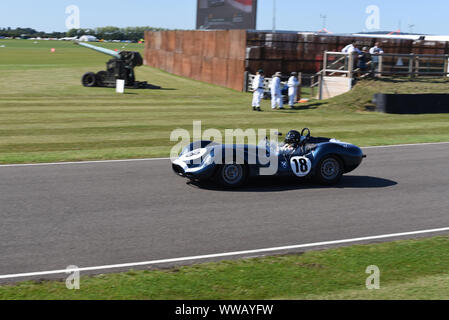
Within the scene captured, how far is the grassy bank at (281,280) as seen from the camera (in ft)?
20.6

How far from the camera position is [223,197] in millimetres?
10766

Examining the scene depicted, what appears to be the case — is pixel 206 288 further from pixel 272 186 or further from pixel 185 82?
pixel 185 82

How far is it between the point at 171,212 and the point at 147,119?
1311cm

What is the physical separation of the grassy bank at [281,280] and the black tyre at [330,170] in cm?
411

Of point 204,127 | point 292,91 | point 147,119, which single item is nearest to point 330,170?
point 204,127

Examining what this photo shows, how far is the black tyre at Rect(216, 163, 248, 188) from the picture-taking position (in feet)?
36.9

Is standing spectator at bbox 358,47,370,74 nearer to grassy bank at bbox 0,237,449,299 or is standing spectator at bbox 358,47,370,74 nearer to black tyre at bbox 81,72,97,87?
black tyre at bbox 81,72,97,87

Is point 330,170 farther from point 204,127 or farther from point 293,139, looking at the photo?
point 204,127

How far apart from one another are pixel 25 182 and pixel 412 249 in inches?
296

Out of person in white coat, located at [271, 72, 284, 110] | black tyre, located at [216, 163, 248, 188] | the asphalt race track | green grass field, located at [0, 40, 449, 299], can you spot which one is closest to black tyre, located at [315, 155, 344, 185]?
the asphalt race track

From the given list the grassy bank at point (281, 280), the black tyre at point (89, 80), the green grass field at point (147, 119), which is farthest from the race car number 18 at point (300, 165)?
the black tyre at point (89, 80)

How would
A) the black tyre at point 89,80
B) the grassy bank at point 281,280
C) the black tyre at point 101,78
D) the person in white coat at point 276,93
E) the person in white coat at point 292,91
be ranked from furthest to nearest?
the black tyre at point 101,78 → the black tyre at point 89,80 → the person in white coat at point 292,91 → the person in white coat at point 276,93 → the grassy bank at point 281,280

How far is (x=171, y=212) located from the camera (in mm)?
9656

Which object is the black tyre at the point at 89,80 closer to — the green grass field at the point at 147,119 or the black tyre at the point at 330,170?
the green grass field at the point at 147,119
